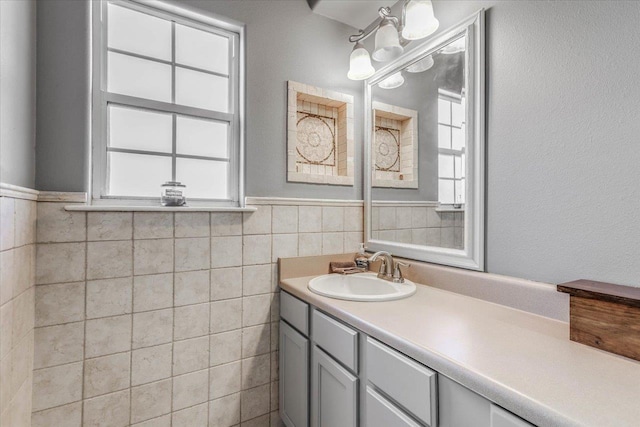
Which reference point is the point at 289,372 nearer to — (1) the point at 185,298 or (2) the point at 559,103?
(1) the point at 185,298

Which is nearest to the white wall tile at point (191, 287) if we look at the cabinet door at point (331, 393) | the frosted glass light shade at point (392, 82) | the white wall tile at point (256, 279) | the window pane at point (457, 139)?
the white wall tile at point (256, 279)

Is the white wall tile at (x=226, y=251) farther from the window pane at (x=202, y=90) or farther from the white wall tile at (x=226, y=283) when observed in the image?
the window pane at (x=202, y=90)

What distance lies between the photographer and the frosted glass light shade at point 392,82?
66.1 inches

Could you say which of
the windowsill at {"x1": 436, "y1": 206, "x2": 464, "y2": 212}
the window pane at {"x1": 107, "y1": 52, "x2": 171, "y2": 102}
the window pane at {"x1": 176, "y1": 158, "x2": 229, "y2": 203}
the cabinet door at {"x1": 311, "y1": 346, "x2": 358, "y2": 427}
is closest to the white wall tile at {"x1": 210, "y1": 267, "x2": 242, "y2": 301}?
the window pane at {"x1": 176, "y1": 158, "x2": 229, "y2": 203}

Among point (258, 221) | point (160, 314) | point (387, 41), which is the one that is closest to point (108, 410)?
point (160, 314)

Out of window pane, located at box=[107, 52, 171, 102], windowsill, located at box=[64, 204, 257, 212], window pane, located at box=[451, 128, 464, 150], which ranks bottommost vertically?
windowsill, located at box=[64, 204, 257, 212]

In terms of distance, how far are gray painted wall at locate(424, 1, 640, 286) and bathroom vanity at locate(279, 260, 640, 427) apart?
252mm

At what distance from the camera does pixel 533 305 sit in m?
1.06

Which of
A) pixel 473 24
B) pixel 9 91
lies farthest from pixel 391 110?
pixel 9 91

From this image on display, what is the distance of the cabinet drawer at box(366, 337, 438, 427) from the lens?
0.79m

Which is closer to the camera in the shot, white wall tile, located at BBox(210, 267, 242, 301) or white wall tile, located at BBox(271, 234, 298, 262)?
white wall tile, located at BBox(210, 267, 242, 301)

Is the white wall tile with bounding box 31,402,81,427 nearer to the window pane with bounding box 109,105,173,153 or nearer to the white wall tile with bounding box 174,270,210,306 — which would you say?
the white wall tile with bounding box 174,270,210,306

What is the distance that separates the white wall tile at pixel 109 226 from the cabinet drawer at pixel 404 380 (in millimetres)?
1145

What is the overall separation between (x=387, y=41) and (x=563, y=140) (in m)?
0.93
